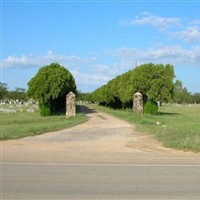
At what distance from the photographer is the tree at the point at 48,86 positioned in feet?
129

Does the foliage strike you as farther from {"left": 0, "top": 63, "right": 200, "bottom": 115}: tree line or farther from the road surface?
the road surface

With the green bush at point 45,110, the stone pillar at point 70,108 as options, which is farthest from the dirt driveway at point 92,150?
the green bush at point 45,110

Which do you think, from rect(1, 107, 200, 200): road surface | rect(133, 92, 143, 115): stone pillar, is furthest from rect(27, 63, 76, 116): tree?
rect(1, 107, 200, 200): road surface

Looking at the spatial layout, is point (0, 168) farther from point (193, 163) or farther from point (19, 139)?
point (19, 139)

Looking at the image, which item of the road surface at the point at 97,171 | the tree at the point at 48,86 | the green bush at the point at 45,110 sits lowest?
the road surface at the point at 97,171

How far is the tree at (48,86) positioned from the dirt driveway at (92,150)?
19451mm

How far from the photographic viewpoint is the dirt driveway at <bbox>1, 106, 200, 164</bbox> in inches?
466

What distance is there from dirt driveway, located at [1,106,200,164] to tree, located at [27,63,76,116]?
19451 mm

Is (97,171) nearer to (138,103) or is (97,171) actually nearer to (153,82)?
(138,103)

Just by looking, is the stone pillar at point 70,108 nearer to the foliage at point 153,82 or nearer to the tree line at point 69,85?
the tree line at point 69,85

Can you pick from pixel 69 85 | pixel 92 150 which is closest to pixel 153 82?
pixel 69 85

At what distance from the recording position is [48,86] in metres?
39.7

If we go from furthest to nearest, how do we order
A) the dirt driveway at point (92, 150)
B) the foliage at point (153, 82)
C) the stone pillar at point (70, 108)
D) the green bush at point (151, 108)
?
1. the foliage at point (153, 82)
2. the green bush at point (151, 108)
3. the stone pillar at point (70, 108)
4. the dirt driveway at point (92, 150)

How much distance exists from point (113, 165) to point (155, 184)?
2596 millimetres
